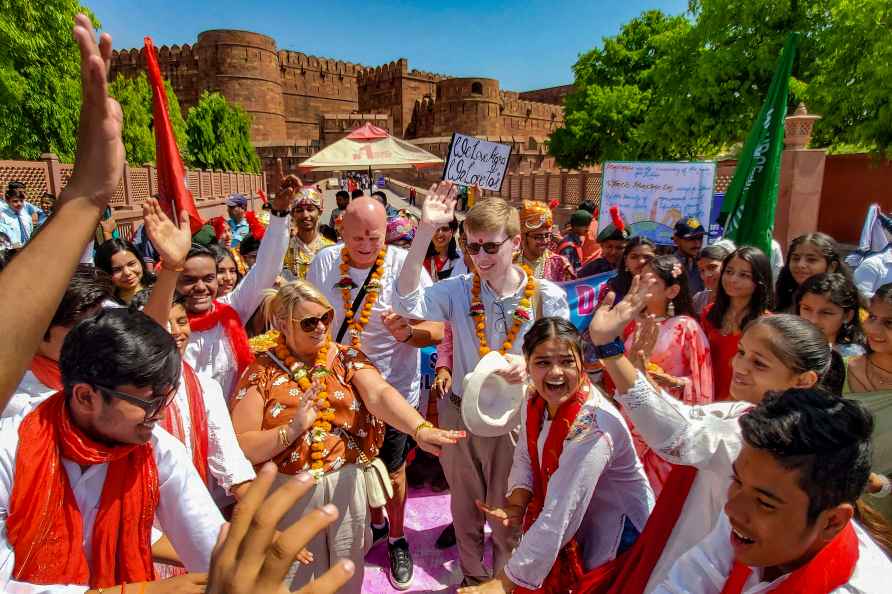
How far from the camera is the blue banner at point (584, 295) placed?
13.7ft

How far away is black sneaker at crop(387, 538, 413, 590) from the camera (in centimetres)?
297

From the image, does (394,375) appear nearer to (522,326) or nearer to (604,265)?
(522,326)

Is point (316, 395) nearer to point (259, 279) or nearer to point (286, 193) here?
point (259, 279)

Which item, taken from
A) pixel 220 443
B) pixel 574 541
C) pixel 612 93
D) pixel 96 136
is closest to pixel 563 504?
pixel 574 541

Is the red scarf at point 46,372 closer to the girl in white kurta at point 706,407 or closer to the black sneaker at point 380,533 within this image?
the girl in white kurta at point 706,407

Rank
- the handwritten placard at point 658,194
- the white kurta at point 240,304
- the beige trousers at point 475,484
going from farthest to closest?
the handwritten placard at point 658,194, the beige trousers at point 475,484, the white kurta at point 240,304

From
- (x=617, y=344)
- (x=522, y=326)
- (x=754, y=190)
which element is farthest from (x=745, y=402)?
(x=754, y=190)

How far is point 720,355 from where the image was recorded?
9.66 ft

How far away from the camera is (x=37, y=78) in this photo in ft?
54.5

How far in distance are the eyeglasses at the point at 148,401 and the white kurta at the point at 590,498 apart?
1.27 metres

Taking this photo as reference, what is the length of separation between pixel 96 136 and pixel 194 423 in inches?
49.0

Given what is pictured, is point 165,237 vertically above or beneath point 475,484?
above

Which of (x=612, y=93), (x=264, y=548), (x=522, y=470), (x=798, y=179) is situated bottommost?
(x=522, y=470)

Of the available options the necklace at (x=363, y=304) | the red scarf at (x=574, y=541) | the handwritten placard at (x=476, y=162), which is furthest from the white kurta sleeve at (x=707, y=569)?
the handwritten placard at (x=476, y=162)
